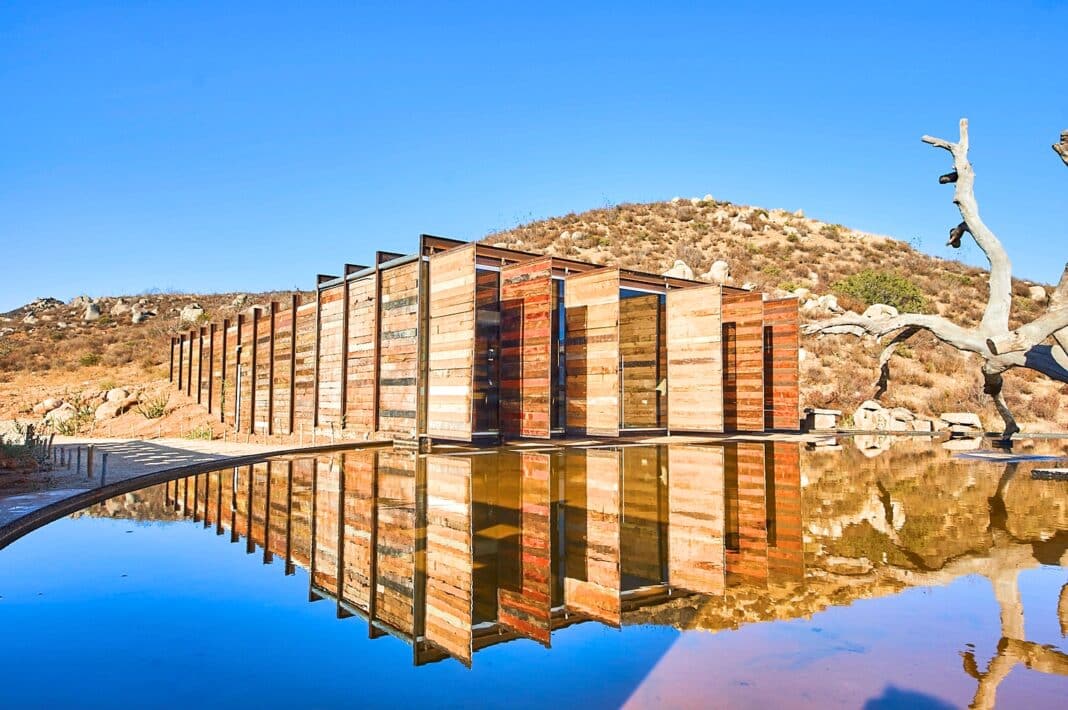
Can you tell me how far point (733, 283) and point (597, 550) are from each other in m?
34.5

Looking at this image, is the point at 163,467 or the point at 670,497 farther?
the point at 163,467

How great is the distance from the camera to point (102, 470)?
1001cm

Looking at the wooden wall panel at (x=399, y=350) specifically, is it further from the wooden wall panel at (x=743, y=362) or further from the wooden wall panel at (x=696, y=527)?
the wooden wall panel at (x=743, y=362)

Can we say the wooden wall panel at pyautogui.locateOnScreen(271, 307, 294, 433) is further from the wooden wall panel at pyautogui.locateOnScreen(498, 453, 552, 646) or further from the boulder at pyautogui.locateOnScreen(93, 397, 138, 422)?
the wooden wall panel at pyautogui.locateOnScreen(498, 453, 552, 646)

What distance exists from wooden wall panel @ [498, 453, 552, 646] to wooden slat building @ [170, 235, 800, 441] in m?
5.89

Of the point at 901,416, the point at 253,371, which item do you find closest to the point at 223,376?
the point at 253,371

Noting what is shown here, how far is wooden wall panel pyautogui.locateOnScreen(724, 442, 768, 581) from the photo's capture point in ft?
18.3

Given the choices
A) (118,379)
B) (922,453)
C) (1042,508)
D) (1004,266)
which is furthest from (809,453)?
(118,379)

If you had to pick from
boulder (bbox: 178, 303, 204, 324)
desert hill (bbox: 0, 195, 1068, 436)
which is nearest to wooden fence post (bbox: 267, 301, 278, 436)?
desert hill (bbox: 0, 195, 1068, 436)

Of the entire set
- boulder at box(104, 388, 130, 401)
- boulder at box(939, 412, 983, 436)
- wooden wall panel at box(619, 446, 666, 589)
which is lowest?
wooden wall panel at box(619, 446, 666, 589)

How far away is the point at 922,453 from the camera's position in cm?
1509

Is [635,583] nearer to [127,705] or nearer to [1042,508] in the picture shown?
[127,705]

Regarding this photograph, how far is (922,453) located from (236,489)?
13767 millimetres

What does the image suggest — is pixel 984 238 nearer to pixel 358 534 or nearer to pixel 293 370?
pixel 358 534
